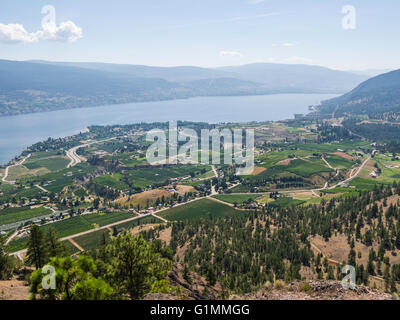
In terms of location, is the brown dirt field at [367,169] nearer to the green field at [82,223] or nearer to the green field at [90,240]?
the green field at [82,223]

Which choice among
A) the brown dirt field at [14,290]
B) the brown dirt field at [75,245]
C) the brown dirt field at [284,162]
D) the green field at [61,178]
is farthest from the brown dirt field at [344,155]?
the brown dirt field at [14,290]

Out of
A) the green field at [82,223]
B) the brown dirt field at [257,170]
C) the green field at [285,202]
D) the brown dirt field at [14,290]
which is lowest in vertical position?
the green field at [82,223]

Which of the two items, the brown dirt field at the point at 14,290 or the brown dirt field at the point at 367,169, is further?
the brown dirt field at the point at 367,169

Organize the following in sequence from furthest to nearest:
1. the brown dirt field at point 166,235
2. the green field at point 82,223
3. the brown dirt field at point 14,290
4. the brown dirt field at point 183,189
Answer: the brown dirt field at point 183,189 < the green field at point 82,223 < the brown dirt field at point 166,235 < the brown dirt field at point 14,290

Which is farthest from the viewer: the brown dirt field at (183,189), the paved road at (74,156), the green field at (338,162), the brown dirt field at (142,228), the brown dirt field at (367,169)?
the paved road at (74,156)

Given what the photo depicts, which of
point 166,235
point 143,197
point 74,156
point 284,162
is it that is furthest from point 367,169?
point 74,156

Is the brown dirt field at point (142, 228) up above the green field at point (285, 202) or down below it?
below

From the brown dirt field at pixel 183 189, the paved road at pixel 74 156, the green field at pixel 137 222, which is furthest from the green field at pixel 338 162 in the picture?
the paved road at pixel 74 156
